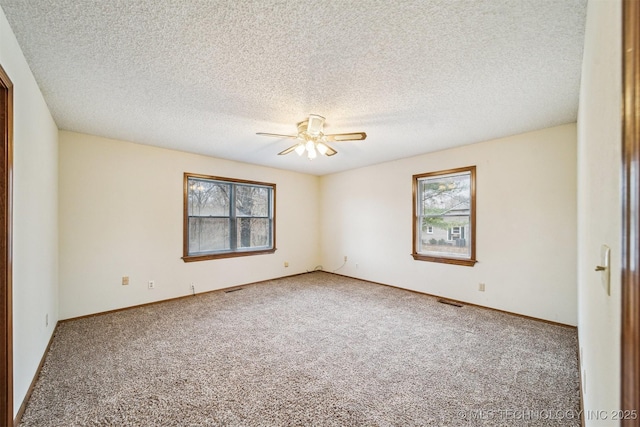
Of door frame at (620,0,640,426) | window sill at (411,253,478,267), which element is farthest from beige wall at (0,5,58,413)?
window sill at (411,253,478,267)

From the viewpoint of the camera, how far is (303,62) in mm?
1926

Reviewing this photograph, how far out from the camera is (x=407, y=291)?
4.68 m

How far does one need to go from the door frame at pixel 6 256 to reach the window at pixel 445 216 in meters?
4.67

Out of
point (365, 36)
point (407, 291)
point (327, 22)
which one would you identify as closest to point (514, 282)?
point (407, 291)

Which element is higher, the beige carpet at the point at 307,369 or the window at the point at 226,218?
the window at the point at 226,218

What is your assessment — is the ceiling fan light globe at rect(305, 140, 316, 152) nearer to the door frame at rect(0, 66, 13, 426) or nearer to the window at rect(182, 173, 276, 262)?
the door frame at rect(0, 66, 13, 426)

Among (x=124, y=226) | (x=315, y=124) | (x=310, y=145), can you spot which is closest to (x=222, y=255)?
(x=124, y=226)

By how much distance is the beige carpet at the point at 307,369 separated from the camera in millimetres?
1759

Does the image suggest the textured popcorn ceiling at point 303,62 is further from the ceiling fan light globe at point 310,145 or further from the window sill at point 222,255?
the window sill at point 222,255

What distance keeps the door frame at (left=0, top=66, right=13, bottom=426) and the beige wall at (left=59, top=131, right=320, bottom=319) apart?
228cm

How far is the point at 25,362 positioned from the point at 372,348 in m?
2.79

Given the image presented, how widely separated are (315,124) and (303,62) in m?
0.98

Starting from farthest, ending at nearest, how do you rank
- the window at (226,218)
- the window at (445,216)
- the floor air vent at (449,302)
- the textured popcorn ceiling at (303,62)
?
the window at (226,218)
the window at (445,216)
the floor air vent at (449,302)
the textured popcorn ceiling at (303,62)

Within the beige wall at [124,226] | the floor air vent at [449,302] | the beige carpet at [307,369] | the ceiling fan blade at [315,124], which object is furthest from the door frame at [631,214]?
the beige wall at [124,226]
